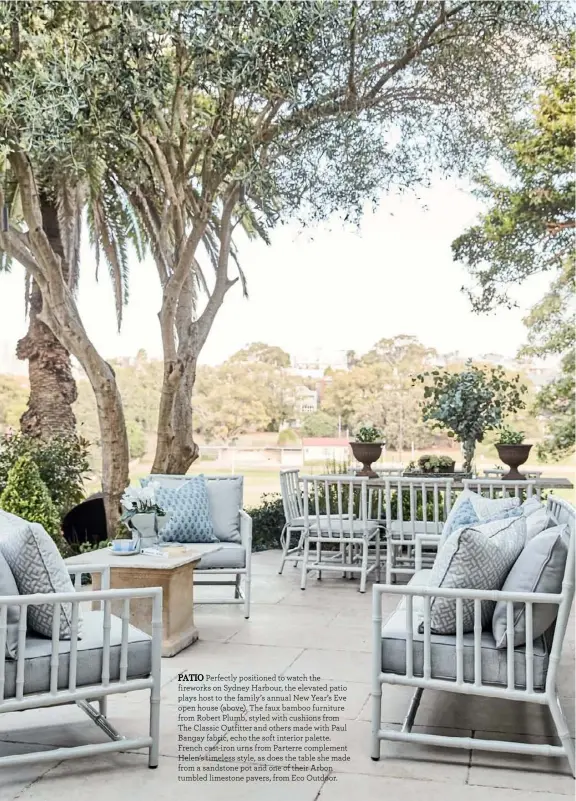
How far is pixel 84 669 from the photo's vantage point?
7.72 feet

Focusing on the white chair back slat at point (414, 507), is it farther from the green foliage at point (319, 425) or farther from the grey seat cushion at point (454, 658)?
the green foliage at point (319, 425)

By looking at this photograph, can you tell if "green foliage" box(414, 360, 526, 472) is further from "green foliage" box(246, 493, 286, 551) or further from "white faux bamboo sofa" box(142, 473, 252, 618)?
"green foliage" box(246, 493, 286, 551)

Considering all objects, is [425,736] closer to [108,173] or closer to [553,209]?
[108,173]

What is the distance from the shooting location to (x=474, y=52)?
6770mm

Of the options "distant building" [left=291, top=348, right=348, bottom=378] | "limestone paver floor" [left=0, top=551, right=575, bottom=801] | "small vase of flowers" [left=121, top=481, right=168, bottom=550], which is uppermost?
"distant building" [left=291, top=348, right=348, bottom=378]

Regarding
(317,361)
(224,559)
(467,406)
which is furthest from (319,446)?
(224,559)

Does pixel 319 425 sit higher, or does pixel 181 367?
pixel 181 367

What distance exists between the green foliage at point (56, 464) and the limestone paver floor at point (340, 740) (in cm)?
267

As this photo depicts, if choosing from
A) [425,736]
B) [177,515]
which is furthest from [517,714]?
[177,515]

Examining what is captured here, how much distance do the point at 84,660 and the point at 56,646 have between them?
0.14 meters

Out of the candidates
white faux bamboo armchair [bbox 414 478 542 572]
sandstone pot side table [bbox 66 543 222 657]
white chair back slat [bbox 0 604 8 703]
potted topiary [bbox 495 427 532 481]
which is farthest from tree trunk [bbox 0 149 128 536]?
white chair back slat [bbox 0 604 8 703]

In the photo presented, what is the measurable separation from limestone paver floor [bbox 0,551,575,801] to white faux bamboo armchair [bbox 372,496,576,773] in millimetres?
74

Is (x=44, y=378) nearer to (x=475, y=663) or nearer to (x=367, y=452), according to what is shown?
(x=367, y=452)

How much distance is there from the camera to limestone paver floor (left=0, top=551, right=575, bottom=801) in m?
2.24
